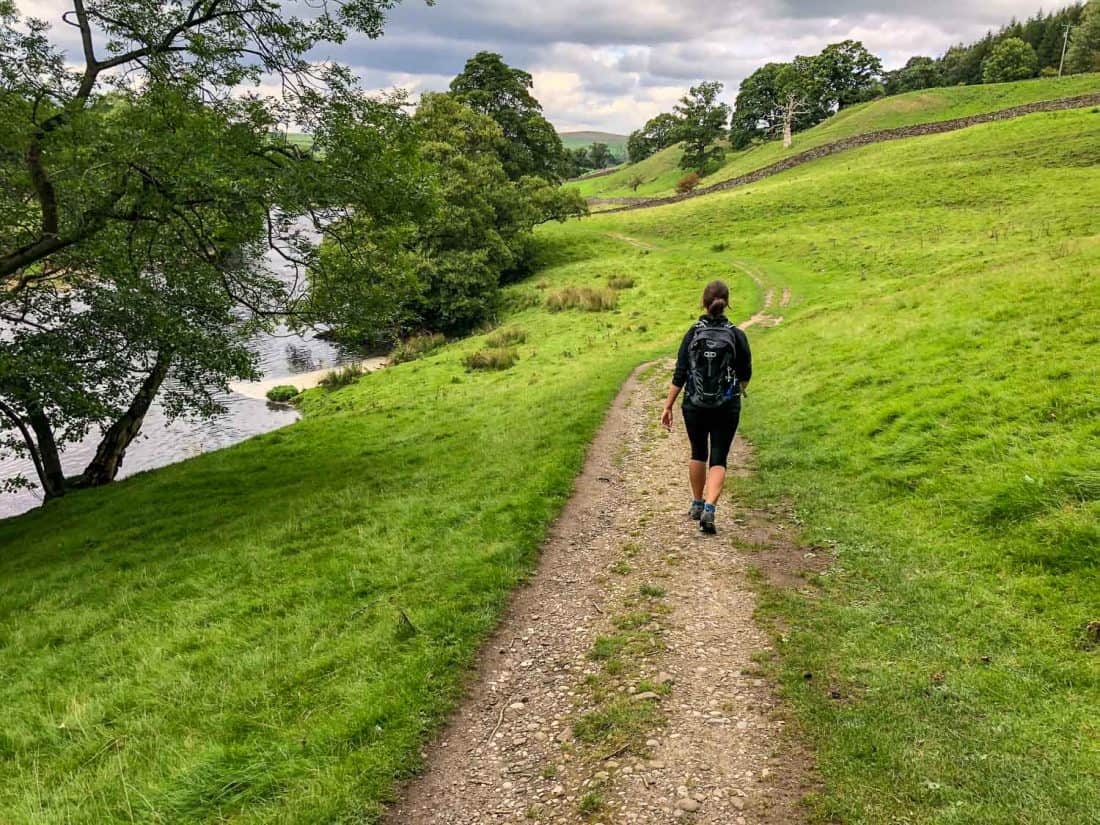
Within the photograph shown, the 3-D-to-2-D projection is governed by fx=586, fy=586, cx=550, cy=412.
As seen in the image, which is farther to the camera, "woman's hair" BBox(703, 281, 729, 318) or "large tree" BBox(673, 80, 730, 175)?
"large tree" BBox(673, 80, 730, 175)

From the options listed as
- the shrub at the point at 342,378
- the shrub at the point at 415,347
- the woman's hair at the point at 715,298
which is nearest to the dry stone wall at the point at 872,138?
the shrub at the point at 415,347

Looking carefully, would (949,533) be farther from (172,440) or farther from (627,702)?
(172,440)

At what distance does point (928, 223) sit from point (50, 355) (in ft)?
141

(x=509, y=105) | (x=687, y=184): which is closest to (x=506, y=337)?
(x=509, y=105)

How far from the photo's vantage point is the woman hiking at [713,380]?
7469 mm

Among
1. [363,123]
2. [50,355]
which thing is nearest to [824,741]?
[363,123]

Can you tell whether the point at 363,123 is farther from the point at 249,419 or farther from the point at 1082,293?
the point at 249,419

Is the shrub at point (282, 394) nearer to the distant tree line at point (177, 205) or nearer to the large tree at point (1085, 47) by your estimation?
the distant tree line at point (177, 205)

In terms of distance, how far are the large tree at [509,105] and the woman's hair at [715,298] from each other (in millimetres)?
48247

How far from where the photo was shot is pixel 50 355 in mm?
12797

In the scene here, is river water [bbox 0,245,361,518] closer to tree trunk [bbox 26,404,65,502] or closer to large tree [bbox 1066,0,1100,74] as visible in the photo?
tree trunk [bbox 26,404,65,502]

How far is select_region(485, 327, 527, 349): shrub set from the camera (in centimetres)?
3011

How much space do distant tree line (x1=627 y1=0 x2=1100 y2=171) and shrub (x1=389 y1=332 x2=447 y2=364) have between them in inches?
2623

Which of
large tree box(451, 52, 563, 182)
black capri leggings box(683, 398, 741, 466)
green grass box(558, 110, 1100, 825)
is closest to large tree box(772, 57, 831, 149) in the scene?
large tree box(451, 52, 563, 182)
